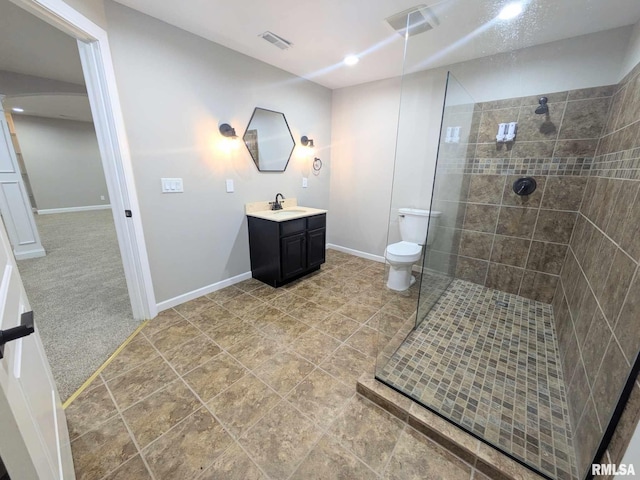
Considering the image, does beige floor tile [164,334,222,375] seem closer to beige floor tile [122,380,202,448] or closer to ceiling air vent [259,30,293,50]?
beige floor tile [122,380,202,448]

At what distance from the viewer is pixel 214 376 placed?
64.9 inches

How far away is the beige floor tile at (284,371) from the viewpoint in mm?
1598

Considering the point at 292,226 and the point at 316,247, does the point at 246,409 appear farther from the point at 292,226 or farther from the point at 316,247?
the point at 316,247

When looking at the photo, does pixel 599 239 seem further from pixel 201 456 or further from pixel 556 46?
pixel 201 456

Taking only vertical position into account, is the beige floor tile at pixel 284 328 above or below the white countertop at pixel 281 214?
below

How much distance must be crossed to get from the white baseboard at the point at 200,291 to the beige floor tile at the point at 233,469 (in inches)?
60.7

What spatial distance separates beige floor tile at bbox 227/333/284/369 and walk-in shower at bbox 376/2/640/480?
0.79 metres

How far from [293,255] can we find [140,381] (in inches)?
65.1

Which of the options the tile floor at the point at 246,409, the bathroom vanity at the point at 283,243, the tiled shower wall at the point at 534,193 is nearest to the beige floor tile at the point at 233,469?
the tile floor at the point at 246,409

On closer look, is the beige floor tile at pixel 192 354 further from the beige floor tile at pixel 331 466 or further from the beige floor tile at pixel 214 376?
the beige floor tile at pixel 331 466

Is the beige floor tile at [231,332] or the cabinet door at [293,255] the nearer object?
the beige floor tile at [231,332]

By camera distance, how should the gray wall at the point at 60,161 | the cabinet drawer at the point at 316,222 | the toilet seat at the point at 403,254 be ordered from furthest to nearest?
the gray wall at the point at 60,161 < the cabinet drawer at the point at 316,222 < the toilet seat at the point at 403,254

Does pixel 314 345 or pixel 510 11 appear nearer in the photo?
pixel 510 11

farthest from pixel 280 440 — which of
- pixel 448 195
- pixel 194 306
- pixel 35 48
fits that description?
pixel 35 48
